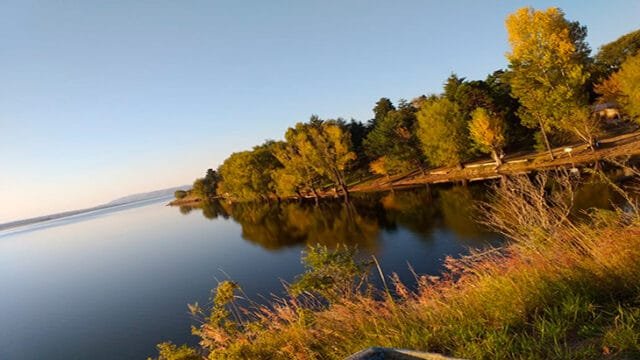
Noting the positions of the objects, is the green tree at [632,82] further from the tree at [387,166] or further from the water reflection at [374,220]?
the tree at [387,166]

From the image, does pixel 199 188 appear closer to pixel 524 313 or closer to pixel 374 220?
pixel 374 220

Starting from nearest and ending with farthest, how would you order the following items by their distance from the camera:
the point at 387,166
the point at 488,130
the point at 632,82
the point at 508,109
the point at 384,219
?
the point at 632,82 < the point at 384,219 < the point at 488,130 < the point at 508,109 < the point at 387,166

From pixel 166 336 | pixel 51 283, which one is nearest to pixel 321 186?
pixel 51 283

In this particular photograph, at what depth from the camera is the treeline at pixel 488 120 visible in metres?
41.0

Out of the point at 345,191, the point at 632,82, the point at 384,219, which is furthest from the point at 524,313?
the point at 345,191

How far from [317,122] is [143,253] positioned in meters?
41.6

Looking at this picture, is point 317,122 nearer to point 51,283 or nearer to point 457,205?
point 457,205

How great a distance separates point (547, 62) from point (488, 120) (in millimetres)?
12564

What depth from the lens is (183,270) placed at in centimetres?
4150

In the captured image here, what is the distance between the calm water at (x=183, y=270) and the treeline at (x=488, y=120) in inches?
404

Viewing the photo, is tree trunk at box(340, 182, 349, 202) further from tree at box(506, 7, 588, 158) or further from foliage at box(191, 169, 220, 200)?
foliage at box(191, 169, 220, 200)

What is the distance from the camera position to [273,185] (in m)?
94.4

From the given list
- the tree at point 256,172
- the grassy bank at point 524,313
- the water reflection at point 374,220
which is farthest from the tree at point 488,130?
the tree at point 256,172

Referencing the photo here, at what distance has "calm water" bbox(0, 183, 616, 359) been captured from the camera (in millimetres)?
26750
